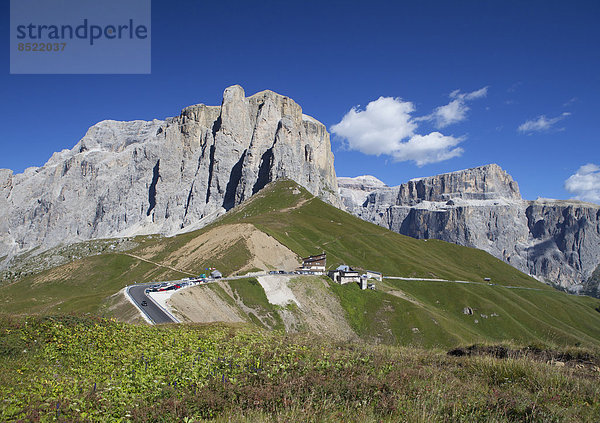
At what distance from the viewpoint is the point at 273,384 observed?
962 cm

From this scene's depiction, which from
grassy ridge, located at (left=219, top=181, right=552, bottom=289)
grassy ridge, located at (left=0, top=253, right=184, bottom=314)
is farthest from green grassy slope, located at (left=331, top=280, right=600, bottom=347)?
grassy ridge, located at (left=0, top=253, right=184, bottom=314)

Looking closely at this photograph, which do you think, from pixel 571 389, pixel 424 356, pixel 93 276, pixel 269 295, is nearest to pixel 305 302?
pixel 269 295

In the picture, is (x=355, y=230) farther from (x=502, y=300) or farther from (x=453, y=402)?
(x=453, y=402)

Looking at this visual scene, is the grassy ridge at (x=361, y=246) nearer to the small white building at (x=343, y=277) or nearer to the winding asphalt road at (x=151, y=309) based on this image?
the small white building at (x=343, y=277)

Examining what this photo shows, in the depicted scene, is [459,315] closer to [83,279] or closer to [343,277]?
[343,277]

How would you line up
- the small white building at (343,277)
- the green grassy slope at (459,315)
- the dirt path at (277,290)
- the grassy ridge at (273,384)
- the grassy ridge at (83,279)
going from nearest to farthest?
the grassy ridge at (273,384) < the dirt path at (277,290) < the green grassy slope at (459,315) < the small white building at (343,277) < the grassy ridge at (83,279)

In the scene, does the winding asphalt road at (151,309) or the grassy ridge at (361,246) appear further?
the grassy ridge at (361,246)

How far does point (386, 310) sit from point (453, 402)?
76.6m

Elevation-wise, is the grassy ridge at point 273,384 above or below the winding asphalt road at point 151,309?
above

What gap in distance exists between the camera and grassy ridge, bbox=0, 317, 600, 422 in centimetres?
816

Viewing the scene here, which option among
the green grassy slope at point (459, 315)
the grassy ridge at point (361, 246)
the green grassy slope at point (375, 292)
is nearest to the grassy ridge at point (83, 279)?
the green grassy slope at point (375, 292)

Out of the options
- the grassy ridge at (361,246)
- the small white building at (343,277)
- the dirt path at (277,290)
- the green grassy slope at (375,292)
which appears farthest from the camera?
the grassy ridge at (361,246)

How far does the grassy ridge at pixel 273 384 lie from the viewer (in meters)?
8.16

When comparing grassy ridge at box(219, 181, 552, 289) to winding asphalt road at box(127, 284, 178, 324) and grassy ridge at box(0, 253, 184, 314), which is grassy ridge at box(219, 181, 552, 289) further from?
winding asphalt road at box(127, 284, 178, 324)
